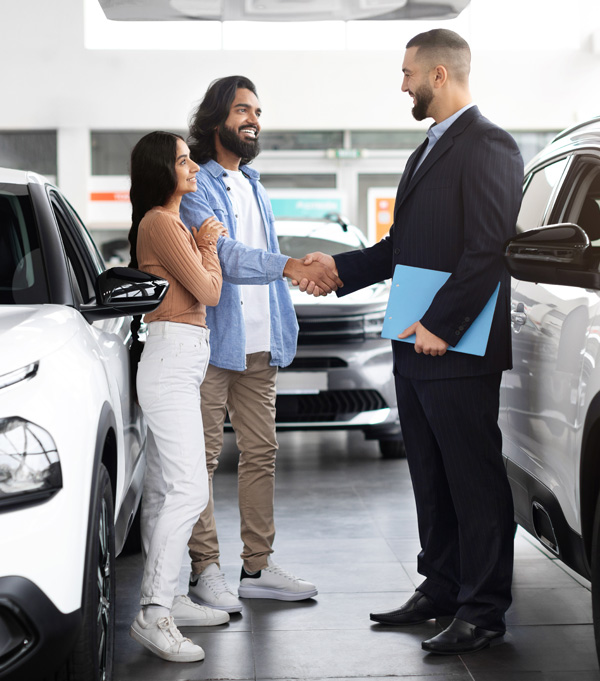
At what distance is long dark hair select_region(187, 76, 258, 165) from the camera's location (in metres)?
3.58

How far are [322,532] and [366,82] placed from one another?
31.8 ft

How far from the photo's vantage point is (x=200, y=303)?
122 inches

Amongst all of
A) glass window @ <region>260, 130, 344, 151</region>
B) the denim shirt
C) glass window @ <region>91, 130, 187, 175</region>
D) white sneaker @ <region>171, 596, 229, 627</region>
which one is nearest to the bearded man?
the denim shirt

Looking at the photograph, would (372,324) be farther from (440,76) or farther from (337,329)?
(440,76)

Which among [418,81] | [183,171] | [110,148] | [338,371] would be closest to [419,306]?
[418,81]

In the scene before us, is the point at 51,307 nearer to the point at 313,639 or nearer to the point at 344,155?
the point at 313,639

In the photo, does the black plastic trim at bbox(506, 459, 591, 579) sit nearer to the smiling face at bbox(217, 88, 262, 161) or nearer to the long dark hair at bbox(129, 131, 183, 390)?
the long dark hair at bbox(129, 131, 183, 390)

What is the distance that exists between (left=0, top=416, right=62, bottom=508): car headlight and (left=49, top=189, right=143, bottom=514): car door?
0.64 m

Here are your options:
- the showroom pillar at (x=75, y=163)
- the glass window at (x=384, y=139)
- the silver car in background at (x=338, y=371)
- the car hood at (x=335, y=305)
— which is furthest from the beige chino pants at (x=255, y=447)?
the glass window at (x=384, y=139)

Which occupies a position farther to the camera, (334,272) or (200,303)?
(334,272)

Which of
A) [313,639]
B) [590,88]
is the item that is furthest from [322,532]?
[590,88]

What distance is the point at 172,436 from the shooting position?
2996 millimetres

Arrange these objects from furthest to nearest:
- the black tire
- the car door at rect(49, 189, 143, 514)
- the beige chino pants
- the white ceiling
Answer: the white ceiling < the beige chino pants < the car door at rect(49, 189, 143, 514) < the black tire

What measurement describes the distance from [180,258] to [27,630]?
4.45 feet
